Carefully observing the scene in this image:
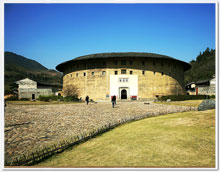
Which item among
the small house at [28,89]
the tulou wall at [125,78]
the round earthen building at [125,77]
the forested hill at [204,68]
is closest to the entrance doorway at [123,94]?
the round earthen building at [125,77]

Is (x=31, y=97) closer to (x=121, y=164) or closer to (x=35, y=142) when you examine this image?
(x=35, y=142)

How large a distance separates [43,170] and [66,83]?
38291mm

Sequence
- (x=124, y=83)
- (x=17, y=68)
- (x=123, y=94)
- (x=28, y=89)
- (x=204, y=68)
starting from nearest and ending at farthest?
(x=124, y=83), (x=123, y=94), (x=28, y=89), (x=17, y=68), (x=204, y=68)

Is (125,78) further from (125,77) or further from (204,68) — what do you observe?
(204,68)

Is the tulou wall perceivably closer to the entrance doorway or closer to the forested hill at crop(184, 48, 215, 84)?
the entrance doorway

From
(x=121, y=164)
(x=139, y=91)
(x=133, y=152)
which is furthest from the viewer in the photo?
(x=139, y=91)

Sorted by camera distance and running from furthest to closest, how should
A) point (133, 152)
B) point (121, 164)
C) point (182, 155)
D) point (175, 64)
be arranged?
point (175, 64)
point (133, 152)
point (182, 155)
point (121, 164)

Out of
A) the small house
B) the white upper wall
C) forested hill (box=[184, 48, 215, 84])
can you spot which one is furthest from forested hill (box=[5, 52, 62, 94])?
forested hill (box=[184, 48, 215, 84])

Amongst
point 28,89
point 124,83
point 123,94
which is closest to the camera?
point 124,83

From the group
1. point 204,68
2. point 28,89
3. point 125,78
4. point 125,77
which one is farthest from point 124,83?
point 204,68

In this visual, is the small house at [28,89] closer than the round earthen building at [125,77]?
No

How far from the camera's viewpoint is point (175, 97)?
27828 millimetres

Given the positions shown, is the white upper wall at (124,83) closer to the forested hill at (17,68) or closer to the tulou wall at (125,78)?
the tulou wall at (125,78)

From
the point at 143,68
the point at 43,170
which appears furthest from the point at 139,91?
the point at 43,170
